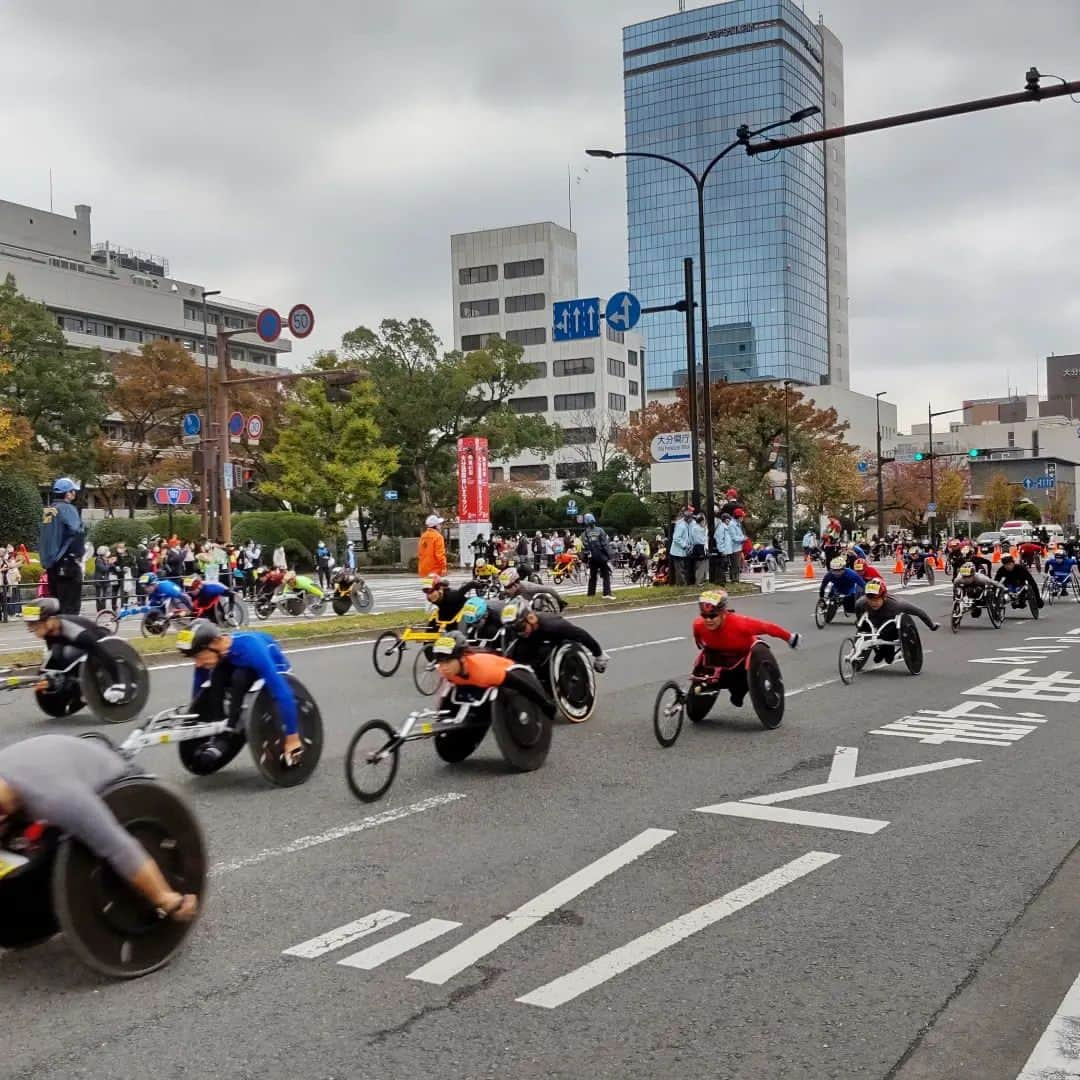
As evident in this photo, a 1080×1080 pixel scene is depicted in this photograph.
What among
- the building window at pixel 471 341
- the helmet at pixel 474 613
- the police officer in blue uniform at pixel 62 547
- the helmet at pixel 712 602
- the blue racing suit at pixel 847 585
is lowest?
the blue racing suit at pixel 847 585

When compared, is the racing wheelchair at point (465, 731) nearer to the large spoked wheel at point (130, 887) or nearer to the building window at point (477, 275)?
the large spoked wheel at point (130, 887)

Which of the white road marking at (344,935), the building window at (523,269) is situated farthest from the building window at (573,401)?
the white road marking at (344,935)

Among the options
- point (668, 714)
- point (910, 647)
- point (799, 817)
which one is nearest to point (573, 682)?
point (668, 714)

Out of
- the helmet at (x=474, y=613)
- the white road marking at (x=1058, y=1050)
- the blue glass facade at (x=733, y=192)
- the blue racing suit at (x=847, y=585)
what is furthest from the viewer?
the blue glass facade at (x=733, y=192)

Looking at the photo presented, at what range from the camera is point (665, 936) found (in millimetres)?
5008

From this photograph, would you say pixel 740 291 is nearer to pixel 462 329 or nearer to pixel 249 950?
pixel 462 329

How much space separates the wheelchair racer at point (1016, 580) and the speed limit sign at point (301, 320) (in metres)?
17.0

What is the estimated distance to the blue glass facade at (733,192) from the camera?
140 meters

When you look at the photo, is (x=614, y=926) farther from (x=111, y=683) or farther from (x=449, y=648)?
(x=111, y=683)

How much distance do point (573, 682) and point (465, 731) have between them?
89.8 inches

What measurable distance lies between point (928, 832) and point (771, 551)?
3555 cm

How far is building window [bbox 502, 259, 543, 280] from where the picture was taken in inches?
3775

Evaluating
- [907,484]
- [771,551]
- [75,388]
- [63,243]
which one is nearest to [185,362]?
[75,388]

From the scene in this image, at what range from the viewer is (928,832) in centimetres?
670
